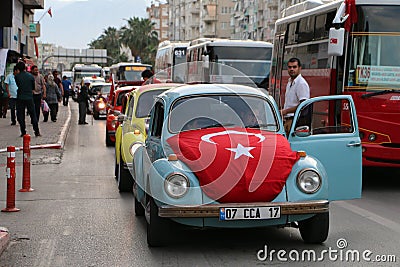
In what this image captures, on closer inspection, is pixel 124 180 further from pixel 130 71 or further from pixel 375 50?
pixel 130 71

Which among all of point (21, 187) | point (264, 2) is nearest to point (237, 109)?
point (21, 187)

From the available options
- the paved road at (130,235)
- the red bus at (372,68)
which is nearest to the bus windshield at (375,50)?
the red bus at (372,68)

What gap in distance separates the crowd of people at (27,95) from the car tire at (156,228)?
13.5 metres

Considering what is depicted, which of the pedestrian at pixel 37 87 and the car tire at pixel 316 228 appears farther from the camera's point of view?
the pedestrian at pixel 37 87

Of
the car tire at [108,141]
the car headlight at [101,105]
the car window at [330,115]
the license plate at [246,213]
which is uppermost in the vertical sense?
the car window at [330,115]

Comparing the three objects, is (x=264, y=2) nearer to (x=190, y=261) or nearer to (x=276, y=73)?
(x=276, y=73)

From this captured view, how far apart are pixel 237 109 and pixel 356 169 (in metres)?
1.54

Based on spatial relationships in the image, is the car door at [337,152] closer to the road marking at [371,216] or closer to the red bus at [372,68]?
the road marking at [371,216]

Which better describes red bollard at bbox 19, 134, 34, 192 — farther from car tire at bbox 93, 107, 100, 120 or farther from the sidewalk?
car tire at bbox 93, 107, 100, 120

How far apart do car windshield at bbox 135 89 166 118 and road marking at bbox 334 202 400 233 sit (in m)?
3.89

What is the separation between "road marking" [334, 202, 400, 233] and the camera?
895 centimetres

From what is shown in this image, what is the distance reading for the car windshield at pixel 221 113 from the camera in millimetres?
8477

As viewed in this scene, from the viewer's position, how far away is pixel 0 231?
26.7 feet

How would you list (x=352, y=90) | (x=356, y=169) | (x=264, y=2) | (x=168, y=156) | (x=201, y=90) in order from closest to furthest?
(x=168, y=156) → (x=356, y=169) → (x=201, y=90) → (x=352, y=90) → (x=264, y=2)
